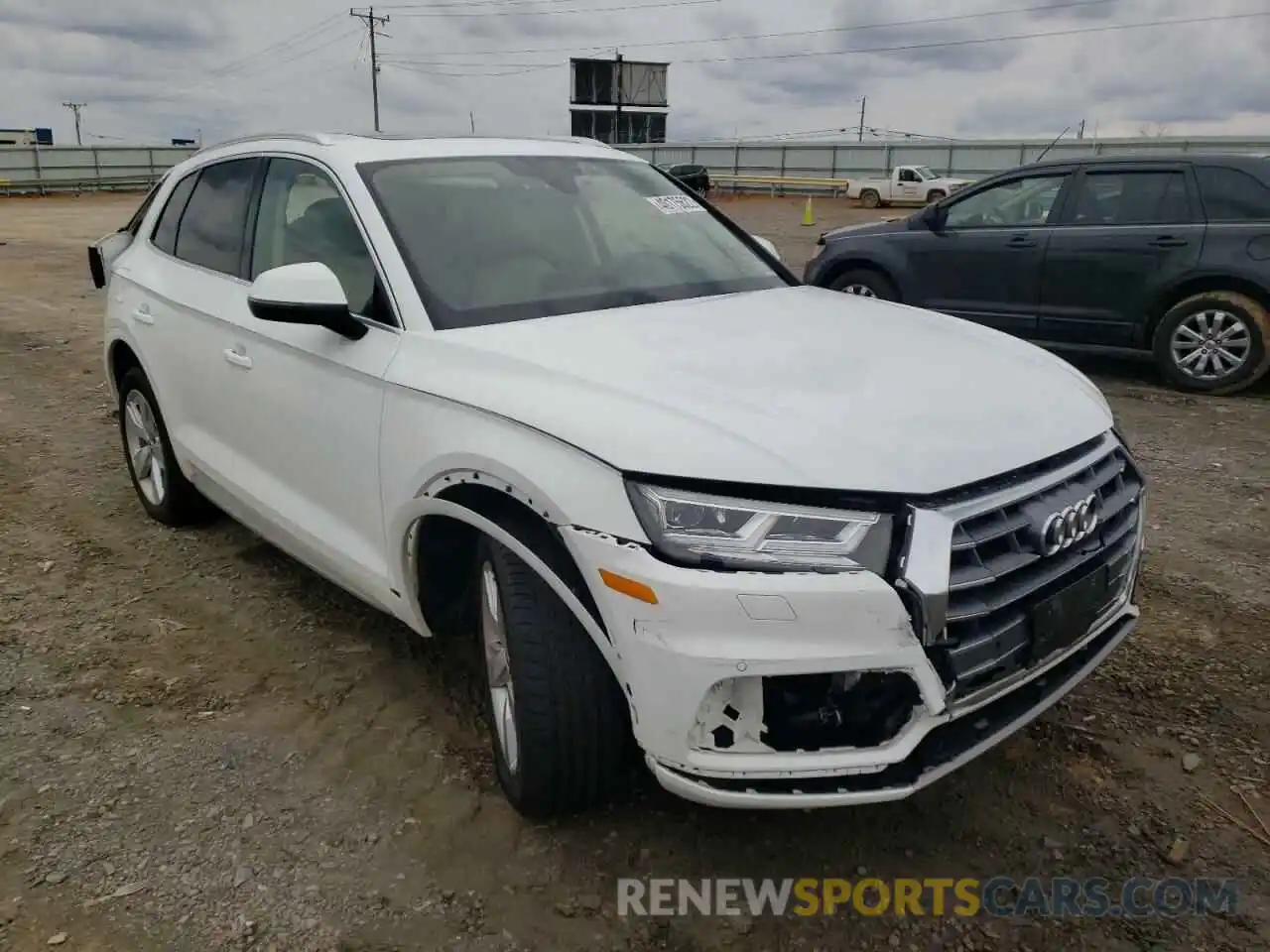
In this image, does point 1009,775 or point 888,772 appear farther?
point 1009,775

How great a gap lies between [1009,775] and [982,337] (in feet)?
4.15

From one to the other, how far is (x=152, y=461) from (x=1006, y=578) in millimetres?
3902

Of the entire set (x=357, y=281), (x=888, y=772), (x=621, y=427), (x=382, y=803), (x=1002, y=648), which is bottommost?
(x=382, y=803)

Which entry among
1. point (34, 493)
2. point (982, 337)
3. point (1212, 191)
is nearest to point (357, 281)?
point (982, 337)

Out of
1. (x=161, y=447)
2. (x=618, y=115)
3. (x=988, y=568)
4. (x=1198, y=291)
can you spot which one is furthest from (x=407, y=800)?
(x=618, y=115)

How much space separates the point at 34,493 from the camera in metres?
5.24

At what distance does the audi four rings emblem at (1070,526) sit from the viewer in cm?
224

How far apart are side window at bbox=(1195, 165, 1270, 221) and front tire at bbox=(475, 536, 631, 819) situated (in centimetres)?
669

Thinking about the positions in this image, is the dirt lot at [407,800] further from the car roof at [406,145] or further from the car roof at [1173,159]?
the car roof at [1173,159]

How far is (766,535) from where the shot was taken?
6.76 feet

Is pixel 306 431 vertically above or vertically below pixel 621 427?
below

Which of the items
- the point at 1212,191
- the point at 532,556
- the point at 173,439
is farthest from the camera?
the point at 1212,191

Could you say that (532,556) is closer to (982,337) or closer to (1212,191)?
(982,337)

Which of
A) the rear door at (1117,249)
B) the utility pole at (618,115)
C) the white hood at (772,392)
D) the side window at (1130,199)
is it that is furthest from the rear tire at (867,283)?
the utility pole at (618,115)
